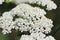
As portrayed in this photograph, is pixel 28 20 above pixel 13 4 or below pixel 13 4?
below

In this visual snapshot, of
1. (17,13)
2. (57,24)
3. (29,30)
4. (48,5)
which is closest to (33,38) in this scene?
(29,30)

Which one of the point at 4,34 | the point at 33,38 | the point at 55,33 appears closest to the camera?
the point at 33,38

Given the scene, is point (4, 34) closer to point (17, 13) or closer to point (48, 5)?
point (17, 13)

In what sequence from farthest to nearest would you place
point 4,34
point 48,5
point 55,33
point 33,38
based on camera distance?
point 55,33 → point 48,5 → point 4,34 → point 33,38

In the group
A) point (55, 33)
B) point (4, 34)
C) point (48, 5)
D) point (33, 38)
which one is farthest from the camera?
point (55, 33)

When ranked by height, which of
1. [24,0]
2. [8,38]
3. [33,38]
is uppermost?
[24,0]

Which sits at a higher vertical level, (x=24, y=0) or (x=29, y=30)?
(x=24, y=0)

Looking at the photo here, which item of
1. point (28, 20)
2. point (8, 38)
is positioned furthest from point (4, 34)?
point (28, 20)

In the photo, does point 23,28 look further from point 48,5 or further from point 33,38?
point 48,5

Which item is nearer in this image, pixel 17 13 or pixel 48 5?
pixel 17 13
